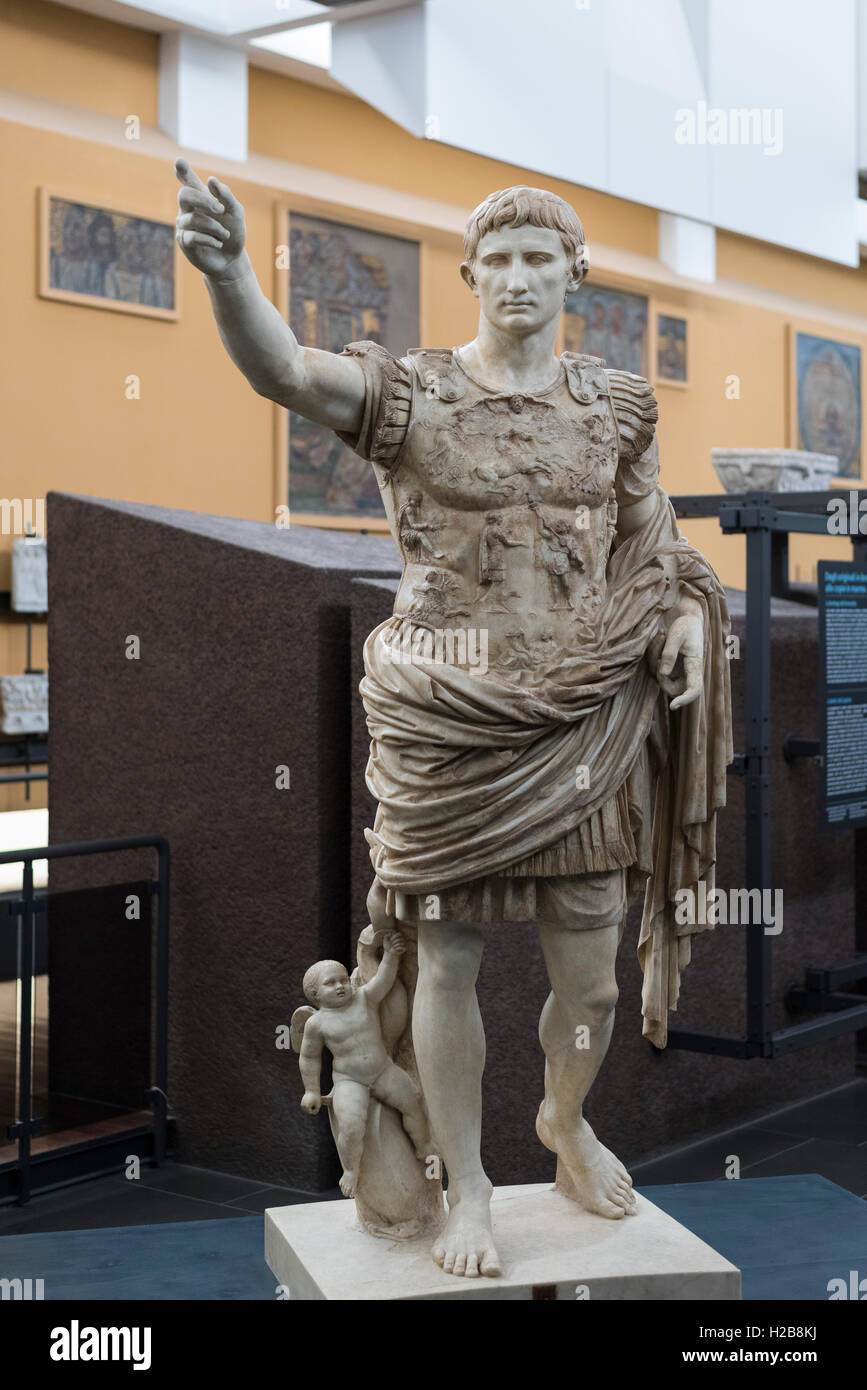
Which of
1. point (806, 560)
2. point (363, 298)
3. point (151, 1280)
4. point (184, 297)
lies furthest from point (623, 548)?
point (806, 560)

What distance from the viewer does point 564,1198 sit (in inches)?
147

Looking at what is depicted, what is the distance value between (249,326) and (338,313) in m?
8.97

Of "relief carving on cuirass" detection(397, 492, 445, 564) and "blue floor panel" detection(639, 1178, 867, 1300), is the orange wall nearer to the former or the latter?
"blue floor panel" detection(639, 1178, 867, 1300)

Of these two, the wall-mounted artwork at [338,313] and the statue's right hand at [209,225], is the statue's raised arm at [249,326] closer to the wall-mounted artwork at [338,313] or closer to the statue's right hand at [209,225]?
the statue's right hand at [209,225]

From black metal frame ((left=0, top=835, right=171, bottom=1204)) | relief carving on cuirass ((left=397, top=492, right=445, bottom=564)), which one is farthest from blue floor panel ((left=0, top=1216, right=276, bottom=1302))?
relief carving on cuirass ((left=397, top=492, right=445, bottom=564))

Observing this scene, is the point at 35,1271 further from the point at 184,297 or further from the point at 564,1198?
the point at 184,297

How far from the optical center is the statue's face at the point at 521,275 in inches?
128

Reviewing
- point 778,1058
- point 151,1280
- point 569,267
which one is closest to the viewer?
point 569,267

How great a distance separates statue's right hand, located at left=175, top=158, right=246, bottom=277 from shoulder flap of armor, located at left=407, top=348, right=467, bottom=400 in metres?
0.55

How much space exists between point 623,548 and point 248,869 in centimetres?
233

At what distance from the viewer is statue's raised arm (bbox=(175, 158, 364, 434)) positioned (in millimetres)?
2805

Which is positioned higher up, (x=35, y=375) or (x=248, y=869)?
(x=35, y=375)

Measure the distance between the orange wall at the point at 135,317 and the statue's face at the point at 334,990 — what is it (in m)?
6.66

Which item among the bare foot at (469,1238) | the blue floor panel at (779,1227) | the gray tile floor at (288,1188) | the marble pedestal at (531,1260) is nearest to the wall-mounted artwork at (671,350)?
the gray tile floor at (288,1188)
